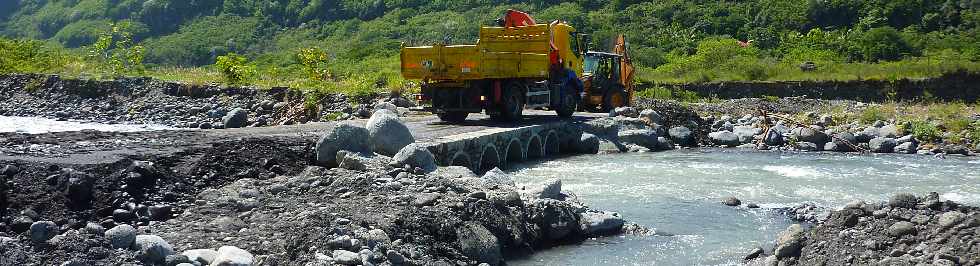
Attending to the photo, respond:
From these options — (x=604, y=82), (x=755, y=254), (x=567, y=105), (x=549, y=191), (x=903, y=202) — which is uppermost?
(x=903, y=202)

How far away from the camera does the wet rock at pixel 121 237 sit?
882 cm

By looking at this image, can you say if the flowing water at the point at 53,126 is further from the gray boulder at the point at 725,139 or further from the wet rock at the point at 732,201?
the wet rock at the point at 732,201

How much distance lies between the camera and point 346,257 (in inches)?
350

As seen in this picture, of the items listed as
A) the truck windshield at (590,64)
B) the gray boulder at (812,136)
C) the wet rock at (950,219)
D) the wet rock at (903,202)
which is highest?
the wet rock at (950,219)

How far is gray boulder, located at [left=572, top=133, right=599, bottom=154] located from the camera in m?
22.2

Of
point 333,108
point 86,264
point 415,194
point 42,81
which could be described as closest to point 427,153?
point 415,194

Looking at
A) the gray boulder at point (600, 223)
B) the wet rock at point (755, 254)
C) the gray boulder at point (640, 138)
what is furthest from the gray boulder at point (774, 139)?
the wet rock at point (755, 254)

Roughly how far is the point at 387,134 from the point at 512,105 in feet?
27.3

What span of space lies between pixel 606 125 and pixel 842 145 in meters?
5.18

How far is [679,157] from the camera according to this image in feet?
70.4

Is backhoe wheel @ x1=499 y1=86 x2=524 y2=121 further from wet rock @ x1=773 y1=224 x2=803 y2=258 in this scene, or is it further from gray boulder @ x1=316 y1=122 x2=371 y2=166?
wet rock @ x1=773 y1=224 x2=803 y2=258

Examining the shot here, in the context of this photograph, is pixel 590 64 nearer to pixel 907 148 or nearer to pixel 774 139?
pixel 774 139

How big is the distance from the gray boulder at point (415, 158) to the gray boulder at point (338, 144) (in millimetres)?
637

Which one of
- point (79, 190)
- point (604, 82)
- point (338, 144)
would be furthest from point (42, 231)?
point (604, 82)
